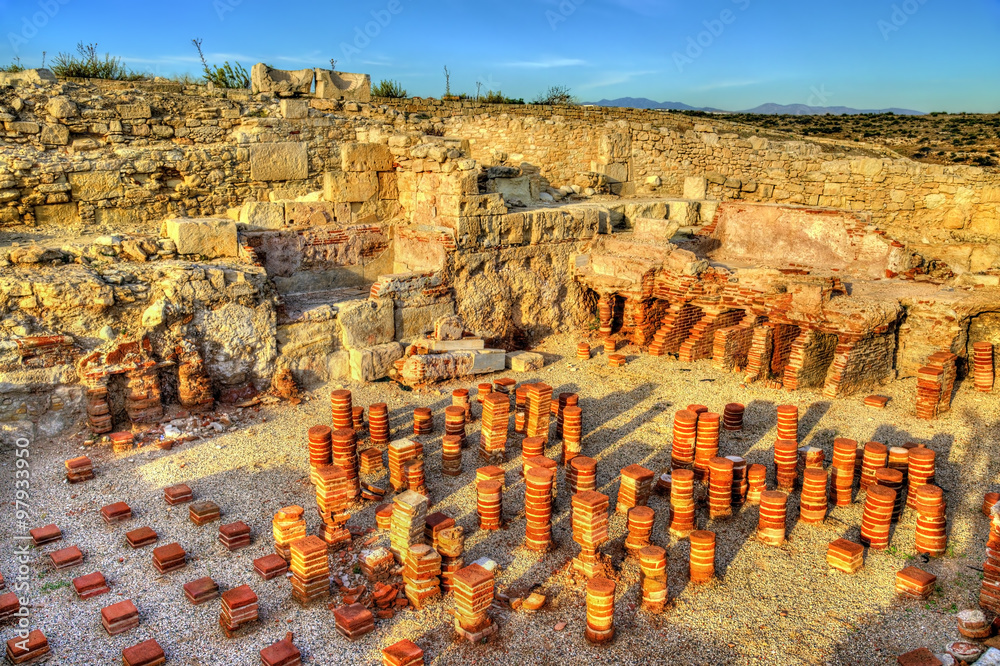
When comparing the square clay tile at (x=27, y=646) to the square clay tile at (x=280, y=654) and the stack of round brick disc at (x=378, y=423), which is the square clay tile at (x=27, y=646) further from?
the stack of round brick disc at (x=378, y=423)

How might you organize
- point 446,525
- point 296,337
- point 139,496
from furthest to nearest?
point 296,337, point 139,496, point 446,525

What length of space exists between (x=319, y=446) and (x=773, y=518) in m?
4.30

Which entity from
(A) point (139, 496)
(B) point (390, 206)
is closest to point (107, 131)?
(B) point (390, 206)

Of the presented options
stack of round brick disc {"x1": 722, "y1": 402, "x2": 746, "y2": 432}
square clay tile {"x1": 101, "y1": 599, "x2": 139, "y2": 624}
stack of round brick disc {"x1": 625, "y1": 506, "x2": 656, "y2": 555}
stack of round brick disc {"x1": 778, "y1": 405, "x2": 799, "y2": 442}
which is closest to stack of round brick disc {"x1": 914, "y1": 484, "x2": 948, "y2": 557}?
stack of round brick disc {"x1": 778, "y1": 405, "x2": 799, "y2": 442}

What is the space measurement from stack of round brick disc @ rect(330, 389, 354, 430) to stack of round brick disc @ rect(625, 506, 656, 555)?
3516 millimetres

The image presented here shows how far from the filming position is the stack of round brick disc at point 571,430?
7926 mm

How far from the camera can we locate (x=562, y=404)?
841 cm

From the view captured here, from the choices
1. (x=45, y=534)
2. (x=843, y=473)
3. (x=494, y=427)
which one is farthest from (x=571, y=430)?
(x=45, y=534)

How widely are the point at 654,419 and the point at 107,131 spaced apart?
8648 mm

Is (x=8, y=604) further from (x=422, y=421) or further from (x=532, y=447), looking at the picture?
(x=532, y=447)

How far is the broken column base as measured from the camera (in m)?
5.07

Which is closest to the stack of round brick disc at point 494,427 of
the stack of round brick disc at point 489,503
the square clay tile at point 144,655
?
the stack of round brick disc at point 489,503

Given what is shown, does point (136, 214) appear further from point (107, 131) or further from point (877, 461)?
point (877, 461)

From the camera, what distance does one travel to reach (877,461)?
7.11m
